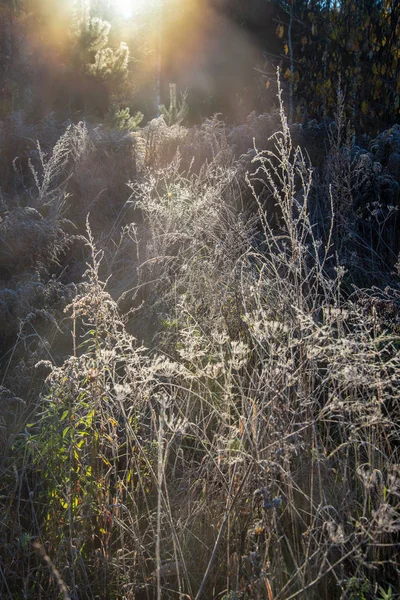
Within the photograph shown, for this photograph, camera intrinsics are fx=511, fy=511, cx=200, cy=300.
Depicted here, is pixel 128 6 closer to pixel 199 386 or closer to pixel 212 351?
pixel 212 351

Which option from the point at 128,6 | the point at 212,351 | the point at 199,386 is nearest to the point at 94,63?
the point at 128,6

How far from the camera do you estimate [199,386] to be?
1.93 metres

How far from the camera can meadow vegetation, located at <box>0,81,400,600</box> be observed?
145cm

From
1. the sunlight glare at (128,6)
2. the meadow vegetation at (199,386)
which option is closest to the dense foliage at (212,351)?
the meadow vegetation at (199,386)

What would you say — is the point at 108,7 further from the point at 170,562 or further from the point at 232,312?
the point at 170,562

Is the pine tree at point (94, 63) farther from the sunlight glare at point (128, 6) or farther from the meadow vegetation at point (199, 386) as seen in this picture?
the meadow vegetation at point (199, 386)

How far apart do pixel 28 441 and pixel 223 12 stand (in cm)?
1505

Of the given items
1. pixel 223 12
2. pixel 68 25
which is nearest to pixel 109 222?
pixel 68 25

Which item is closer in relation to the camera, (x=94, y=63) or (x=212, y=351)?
(x=212, y=351)

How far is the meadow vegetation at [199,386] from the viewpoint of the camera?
1454 millimetres

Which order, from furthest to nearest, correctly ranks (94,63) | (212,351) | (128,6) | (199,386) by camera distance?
(128,6)
(94,63)
(212,351)
(199,386)

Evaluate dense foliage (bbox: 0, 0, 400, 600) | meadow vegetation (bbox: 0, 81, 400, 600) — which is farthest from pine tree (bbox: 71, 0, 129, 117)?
meadow vegetation (bbox: 0, 81, 400, 600)

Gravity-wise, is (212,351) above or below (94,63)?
below

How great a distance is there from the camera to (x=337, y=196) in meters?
3.88
